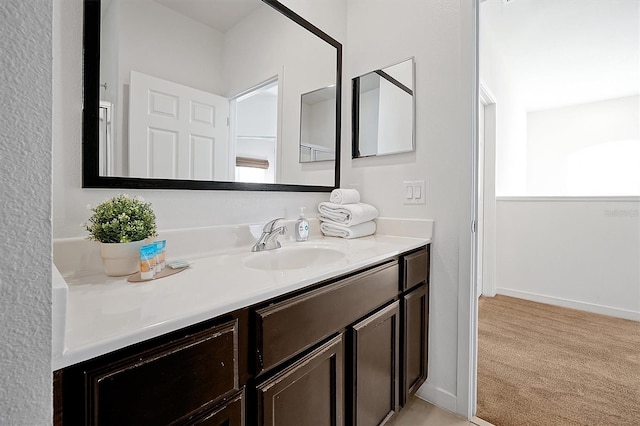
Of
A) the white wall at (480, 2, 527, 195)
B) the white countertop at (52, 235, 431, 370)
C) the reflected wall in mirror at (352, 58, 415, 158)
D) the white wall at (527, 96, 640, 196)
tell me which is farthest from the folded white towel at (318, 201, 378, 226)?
the white wall at (527, 96, 640, 196)

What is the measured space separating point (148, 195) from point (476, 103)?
1.44 m

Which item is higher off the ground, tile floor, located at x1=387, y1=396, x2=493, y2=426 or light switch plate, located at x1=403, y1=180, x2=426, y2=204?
light switch plate, located at x1=403, y1=180, x2=426, y2=204

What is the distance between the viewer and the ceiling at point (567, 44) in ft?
7.70

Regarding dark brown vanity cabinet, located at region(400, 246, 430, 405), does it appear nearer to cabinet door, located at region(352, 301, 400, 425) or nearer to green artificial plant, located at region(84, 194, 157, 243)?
cabinet door, located at region(352, 301, 400, 425)

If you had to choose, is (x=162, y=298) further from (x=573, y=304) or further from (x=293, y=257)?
(x=573, y=304)

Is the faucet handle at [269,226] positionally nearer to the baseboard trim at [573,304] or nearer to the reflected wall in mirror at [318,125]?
the reflected wall in mirror at [318,125]

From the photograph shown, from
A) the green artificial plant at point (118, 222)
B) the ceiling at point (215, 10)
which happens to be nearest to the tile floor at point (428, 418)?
the green artificial plant at point (118, 222)

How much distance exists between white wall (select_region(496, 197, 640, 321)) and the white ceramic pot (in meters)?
3.51

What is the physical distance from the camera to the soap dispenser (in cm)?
146

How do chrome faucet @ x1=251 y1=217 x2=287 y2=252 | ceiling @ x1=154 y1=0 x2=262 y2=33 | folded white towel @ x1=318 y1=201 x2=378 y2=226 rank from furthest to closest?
folded white towel @ x1=318 y1=201 x2=378 y2=226, chrome faucet @ x1=251 y1=217 x2=287 y2=252, ceiling @ x1=154 y1=0 x2=262 y2=33

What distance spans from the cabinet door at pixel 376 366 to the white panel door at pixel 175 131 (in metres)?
0.82

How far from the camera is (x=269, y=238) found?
126cm

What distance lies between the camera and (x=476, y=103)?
4.56 ft

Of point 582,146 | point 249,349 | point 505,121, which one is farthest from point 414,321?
point 582,146
